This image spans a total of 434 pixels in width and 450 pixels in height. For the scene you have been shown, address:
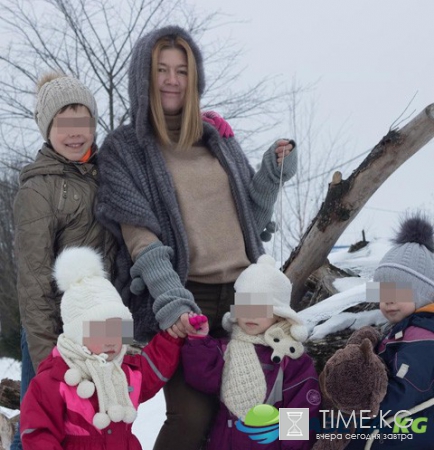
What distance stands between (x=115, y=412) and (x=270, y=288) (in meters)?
0.82

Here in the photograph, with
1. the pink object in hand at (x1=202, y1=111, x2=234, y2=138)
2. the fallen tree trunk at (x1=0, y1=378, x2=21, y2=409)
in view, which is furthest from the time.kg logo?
the fallen tree trunk at (x1=0, y1=378, x2=21, y2=409)

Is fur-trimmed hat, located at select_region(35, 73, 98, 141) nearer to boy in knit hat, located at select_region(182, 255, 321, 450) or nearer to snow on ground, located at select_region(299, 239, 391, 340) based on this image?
boy in knit hat, located at select_region(182, 255, 321, 450)

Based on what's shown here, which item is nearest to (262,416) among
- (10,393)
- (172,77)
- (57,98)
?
(172,77)

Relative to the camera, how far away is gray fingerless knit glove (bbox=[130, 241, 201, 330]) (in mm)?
3018

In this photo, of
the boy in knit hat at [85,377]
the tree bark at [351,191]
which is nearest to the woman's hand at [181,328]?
the boy in knit hat at [85,377]

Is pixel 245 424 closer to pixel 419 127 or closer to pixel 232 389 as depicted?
pixel 232 389

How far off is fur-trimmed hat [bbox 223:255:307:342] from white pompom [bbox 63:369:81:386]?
2.31 ft

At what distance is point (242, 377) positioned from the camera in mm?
3074

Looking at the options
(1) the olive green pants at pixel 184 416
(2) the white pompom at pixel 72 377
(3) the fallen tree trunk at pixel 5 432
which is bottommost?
(3) the fallen tree trunk at pixel 5 432

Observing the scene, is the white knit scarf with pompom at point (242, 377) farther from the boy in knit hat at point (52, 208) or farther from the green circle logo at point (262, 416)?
the boy in knit hat at point (52, 208)

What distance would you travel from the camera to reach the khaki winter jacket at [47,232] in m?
3.12

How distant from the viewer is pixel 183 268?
10.5 ft

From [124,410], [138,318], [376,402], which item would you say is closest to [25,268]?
[138,318]

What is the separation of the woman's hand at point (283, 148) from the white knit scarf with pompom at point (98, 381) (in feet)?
4.01
